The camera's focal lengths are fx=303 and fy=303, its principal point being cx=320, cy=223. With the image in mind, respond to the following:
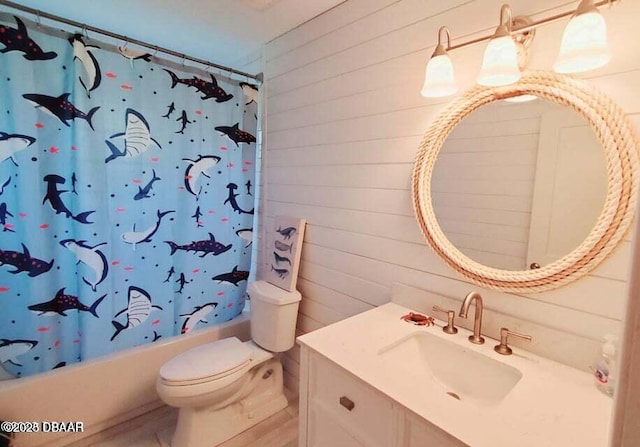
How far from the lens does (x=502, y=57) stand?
0.91 m

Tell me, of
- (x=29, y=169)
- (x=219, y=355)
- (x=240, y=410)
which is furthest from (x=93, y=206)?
(x=240, y=410)

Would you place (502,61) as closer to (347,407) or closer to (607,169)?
(607,169)

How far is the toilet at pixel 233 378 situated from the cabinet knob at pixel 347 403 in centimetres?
83

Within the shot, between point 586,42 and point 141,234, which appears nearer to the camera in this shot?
point 586,42

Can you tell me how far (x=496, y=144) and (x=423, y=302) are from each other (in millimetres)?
688

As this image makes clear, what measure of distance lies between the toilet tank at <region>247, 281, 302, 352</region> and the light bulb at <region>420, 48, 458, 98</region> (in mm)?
1323

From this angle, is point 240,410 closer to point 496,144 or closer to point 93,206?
point 93,206

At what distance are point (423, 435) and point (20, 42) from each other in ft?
7.22

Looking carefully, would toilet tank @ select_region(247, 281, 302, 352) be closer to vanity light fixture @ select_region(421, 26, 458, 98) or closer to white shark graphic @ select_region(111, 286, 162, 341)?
white shark graphic @ select_region(111, 286, 162, 341)

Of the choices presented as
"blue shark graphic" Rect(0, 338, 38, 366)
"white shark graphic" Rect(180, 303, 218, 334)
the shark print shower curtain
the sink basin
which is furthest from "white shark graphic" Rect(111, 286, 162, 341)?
the sink basin

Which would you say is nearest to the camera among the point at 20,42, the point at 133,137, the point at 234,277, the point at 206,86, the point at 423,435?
the point at 423,435

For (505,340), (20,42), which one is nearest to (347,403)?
(505,340)

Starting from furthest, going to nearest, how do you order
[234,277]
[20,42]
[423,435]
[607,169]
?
1. [234,277]
2. [20,42]
3. [607,169]
4. [423,435]

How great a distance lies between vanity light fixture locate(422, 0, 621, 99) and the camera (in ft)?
2.57
